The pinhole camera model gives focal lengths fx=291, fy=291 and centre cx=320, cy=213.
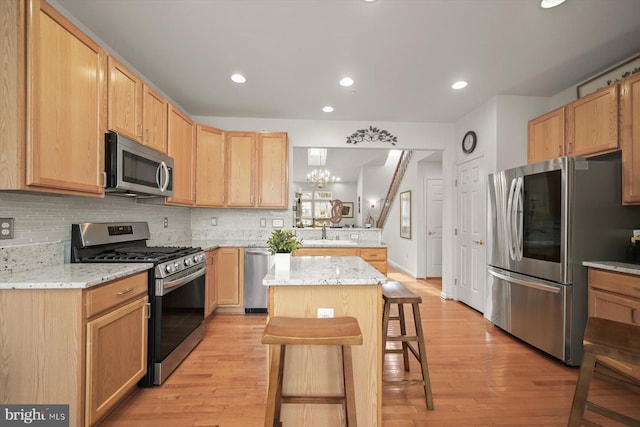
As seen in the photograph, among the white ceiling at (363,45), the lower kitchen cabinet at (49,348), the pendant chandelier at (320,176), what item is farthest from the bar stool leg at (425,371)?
the pendant chandelier at (320,176)

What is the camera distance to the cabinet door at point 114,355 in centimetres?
152

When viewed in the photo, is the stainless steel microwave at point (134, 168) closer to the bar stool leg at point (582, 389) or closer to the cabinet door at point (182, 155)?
the cabinet door at point (182, 155)

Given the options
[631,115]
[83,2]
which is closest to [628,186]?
[631,115]

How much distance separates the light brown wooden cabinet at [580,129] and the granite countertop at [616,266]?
0.98 meters

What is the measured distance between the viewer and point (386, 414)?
180cm

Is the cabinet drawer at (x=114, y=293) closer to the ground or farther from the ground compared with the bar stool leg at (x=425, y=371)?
farther from the ground

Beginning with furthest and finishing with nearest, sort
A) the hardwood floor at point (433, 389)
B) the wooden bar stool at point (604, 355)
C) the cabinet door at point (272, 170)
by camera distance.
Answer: the cabinet door at point (272, 170) → the hardwood floor at point (433, 389) → the wooden bar stool at point (604, 355)

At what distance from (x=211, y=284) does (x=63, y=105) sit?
2.28 meters

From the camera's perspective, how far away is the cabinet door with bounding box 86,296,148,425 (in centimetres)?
152

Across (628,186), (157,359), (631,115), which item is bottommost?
(157,359)

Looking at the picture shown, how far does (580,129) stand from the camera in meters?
2.73

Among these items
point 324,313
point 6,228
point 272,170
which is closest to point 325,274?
point 324,313

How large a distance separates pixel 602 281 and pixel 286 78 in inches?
128

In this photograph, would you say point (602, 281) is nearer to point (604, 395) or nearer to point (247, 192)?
point (604, 395)
